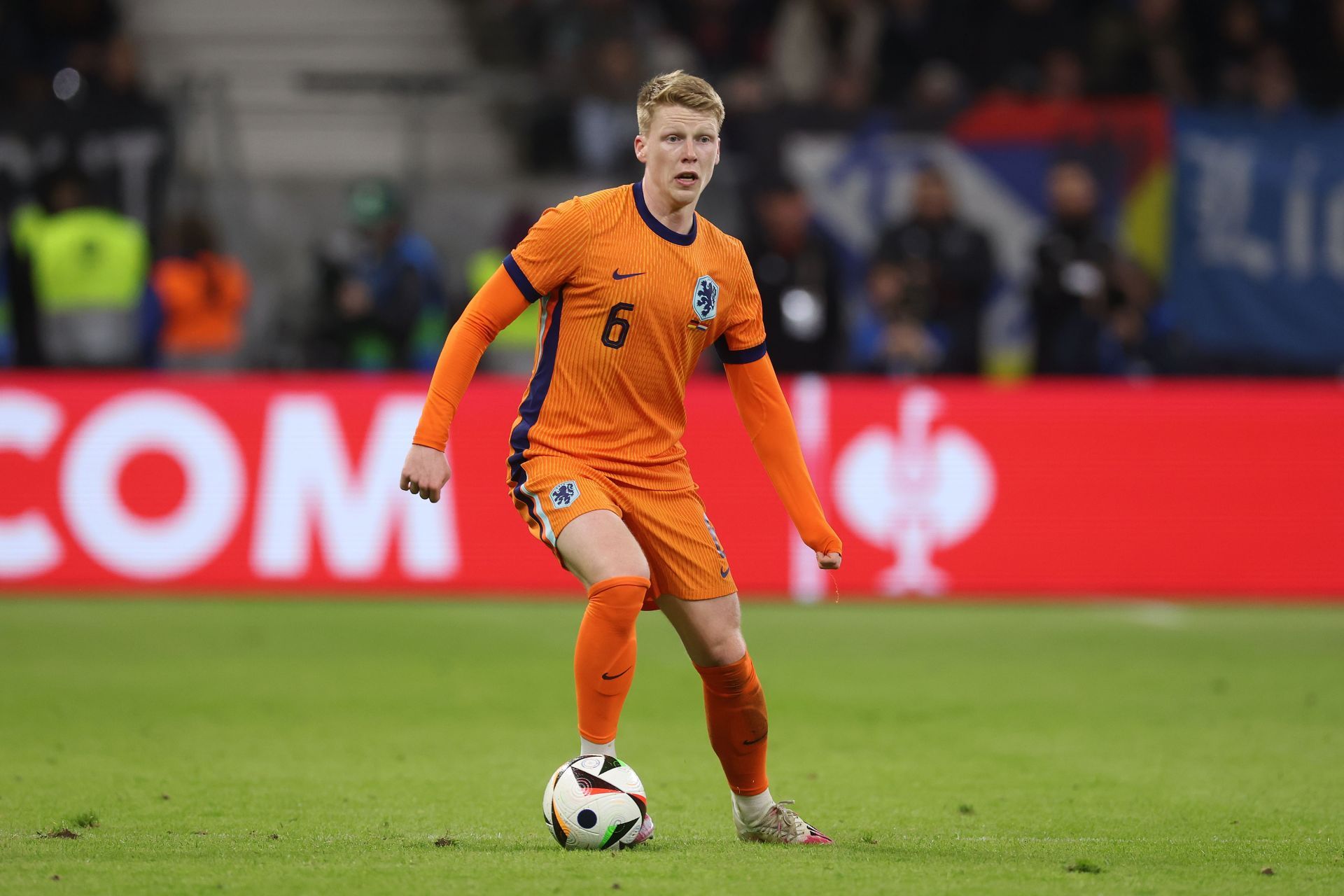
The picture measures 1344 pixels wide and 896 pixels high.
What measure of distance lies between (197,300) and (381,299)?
136 cm

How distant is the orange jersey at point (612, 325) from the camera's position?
5.26m

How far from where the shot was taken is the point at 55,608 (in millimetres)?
11555

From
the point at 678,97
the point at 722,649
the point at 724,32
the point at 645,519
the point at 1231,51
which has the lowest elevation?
the point at 722,649

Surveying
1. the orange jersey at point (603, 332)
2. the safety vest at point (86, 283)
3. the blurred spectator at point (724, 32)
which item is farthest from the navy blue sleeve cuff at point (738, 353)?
the blurred spectator at point (724, 32)

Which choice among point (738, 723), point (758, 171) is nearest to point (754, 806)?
point (738, 723)

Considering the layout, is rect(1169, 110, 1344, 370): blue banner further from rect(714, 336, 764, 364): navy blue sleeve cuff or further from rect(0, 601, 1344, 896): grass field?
rect(714, 336, 764, 364): navy blue sleeve cuff

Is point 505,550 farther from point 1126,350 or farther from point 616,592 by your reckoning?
point 616,592

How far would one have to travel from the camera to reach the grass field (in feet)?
16.3

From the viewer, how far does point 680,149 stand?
17.1 ft

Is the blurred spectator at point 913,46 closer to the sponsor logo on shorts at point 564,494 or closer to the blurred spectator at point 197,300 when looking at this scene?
the blurred spectator at point 197,300

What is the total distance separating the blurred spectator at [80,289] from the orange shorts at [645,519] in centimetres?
878

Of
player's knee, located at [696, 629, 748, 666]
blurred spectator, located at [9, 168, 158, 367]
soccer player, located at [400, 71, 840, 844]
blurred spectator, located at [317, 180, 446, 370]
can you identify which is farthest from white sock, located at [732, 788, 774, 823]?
blurred spectator, located at [9, 168, 158, 367]

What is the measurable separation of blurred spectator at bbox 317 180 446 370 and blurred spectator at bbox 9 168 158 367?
132 centimetres

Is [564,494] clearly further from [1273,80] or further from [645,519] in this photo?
[1273,80]
